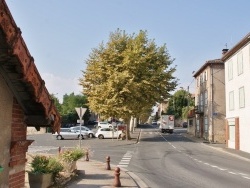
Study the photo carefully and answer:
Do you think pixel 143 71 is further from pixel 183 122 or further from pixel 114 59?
pixel 183 122

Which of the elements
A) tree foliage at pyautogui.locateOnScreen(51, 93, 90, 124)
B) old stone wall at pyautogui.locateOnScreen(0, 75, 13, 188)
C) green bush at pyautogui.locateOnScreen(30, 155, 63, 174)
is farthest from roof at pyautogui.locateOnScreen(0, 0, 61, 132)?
tree foliage at pyautogui.locateOnScreen(51, 93, 90, 124)

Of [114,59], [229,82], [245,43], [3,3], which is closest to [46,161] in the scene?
[3,3]

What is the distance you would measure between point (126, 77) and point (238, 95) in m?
12.6

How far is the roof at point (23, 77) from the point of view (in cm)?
412

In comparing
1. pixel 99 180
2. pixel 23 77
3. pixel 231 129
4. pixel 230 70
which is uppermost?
pixel 230 70

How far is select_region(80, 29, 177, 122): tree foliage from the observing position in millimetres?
41875

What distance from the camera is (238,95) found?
114 feet

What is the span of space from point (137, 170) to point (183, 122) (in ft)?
292

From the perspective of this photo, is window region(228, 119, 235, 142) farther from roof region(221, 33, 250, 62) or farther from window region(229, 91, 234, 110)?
roof region(221, 33, 250, 62)

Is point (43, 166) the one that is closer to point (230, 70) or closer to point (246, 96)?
point (246, 96)

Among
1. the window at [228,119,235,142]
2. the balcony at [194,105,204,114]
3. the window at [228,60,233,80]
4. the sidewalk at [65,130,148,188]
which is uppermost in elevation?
the window at [228,60,233,80]

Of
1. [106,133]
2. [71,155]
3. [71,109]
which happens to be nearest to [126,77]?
[106,133]

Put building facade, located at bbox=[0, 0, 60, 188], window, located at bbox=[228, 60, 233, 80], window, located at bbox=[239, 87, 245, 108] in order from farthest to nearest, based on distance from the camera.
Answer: window, located at bbox=[228, 60, 233, 80], window, located at bbox=[239, 87, 245, 108], building facade, located at bbox=[0, 0, 60, 188]

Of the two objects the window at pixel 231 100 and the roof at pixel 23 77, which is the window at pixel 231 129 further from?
the roof at pixel 23 77
